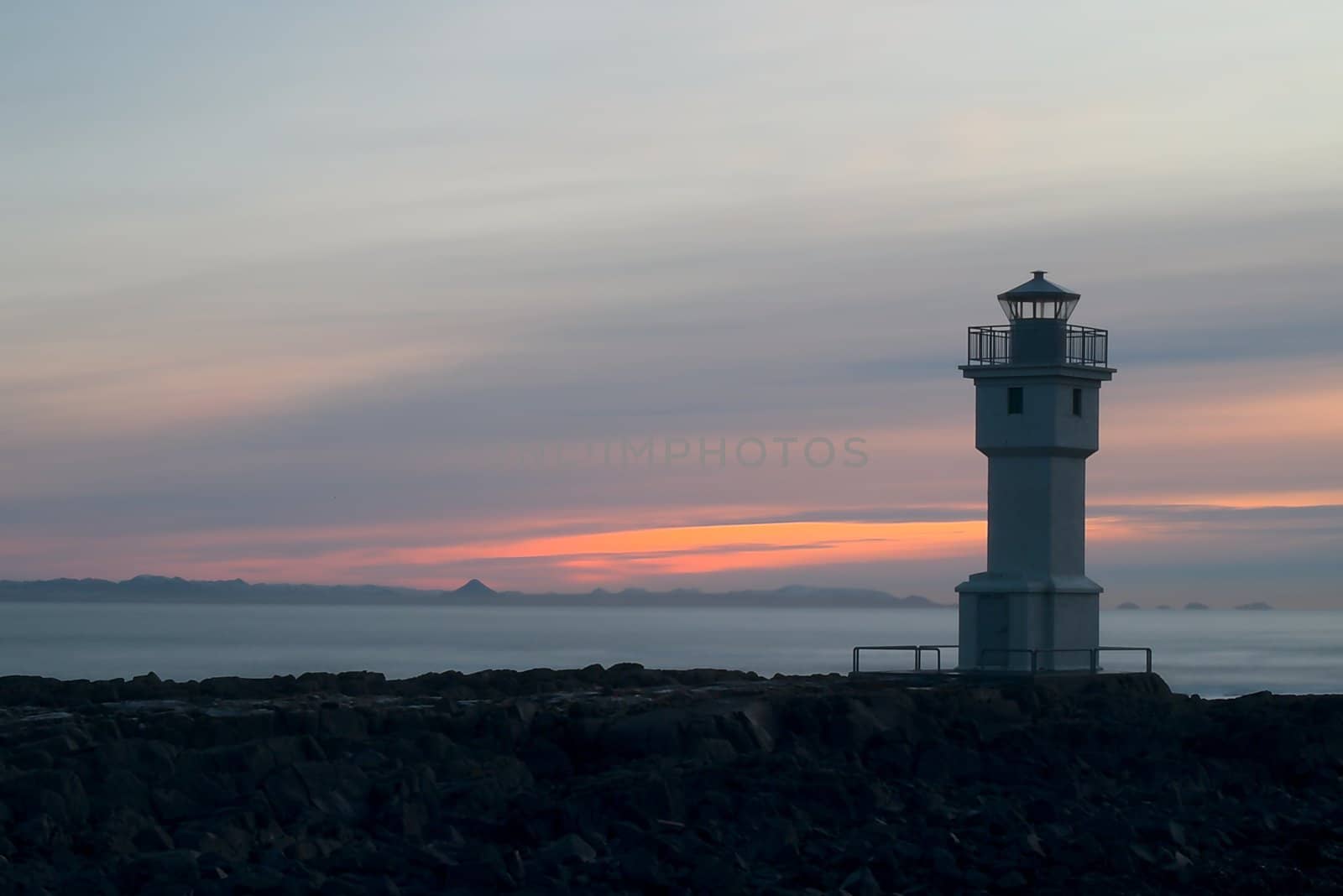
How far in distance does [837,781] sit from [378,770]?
145 inches

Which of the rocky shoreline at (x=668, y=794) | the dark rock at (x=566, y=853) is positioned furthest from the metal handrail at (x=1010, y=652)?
the dark rock at (x=566, y=853)

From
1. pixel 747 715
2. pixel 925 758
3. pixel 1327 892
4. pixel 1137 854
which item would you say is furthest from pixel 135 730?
pixel 1327 892

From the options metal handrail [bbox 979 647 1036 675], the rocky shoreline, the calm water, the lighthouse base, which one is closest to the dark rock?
the rocky shoreline

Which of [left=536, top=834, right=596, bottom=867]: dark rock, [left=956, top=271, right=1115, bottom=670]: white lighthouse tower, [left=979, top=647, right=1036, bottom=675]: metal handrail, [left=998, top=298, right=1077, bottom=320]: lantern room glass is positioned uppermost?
[left=998, top=298, right=1077, bottom=320]: lantern room glass

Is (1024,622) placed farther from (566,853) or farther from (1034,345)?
(566,853)

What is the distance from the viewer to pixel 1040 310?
21.4 meters

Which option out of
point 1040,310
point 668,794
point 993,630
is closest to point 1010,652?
point 993,630

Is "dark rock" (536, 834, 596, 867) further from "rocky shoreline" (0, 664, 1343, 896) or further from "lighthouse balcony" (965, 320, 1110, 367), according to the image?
"lighthouse balcony" (965, 320, 1110, 367)

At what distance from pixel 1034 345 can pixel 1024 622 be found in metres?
3.30

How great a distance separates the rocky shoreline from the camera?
1202 cm

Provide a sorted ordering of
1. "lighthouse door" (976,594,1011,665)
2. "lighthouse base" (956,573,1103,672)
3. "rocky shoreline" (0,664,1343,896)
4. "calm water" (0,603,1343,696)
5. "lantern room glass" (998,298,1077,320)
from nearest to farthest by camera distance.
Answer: "rocky shoreline" (0,664,1343,896)
"lighthouse base" (956,573,1103,672)
"lighthouse door" (976,594,1011,665)
"lantern room glass" (998,298,1077,320)
"calm water" (0,603,1343,696)

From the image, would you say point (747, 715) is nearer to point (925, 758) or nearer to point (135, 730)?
point (925, 758)

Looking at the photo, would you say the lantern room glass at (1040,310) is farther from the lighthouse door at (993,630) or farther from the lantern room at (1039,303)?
the lighthouse door at (993,630)

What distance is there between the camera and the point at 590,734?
15664 mm
